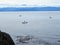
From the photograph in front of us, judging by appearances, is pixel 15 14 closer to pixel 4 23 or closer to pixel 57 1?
pixel 4 23

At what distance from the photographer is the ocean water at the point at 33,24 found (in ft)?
13.8

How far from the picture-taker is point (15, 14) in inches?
166

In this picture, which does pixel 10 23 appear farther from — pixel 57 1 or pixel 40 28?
pixel 57 1

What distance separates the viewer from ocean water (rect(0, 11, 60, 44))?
4.21 meters

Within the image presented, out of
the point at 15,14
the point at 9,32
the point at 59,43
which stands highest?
the point at 15,14

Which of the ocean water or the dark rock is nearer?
the dark rock

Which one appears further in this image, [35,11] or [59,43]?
[59,43]

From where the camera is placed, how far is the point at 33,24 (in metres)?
4.30

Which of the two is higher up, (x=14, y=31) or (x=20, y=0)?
(x=20, y=0)

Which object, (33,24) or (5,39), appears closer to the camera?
(5,39)

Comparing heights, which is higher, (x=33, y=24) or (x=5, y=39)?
(x=33, y=24)

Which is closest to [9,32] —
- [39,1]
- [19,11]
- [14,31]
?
[14,31]

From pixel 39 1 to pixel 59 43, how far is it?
84 centimetres

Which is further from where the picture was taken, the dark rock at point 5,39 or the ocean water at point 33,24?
the ocean water at point 33,24
